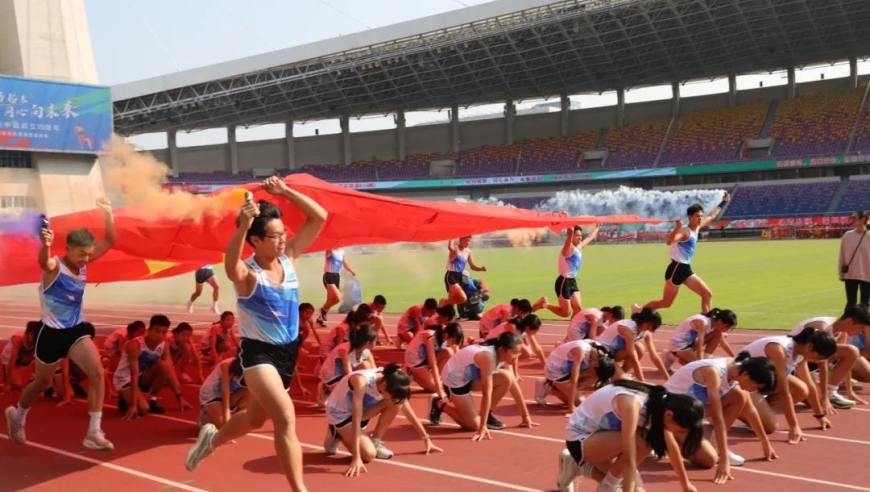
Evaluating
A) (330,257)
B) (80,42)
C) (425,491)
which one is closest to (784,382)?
(425,491)

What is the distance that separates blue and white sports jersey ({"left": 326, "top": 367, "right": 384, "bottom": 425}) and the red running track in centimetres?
35

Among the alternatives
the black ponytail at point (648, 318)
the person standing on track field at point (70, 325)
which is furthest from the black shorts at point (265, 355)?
the black ponytail at point (648, 318)

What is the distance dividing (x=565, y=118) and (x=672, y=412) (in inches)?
2122

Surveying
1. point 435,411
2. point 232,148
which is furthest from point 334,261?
point 232,148

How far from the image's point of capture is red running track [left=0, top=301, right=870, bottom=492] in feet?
18.4

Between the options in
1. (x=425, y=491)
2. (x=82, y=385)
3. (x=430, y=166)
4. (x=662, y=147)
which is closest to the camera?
(x=425, y=491)

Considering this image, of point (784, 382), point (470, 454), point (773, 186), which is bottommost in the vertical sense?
point (470, 454)

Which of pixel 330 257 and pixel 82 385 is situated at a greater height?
pixel 330 257

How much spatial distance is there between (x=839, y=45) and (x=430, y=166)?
2622 cm

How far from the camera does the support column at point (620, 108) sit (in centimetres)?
5519

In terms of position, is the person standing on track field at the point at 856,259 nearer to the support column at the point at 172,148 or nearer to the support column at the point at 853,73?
the support column at the point at 853,73

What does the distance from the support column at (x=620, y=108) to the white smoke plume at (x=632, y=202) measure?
Answer: 209 inches

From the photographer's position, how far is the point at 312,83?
48.2 meters

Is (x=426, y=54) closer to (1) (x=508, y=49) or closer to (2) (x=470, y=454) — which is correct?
(1) (x=508, y=49)
